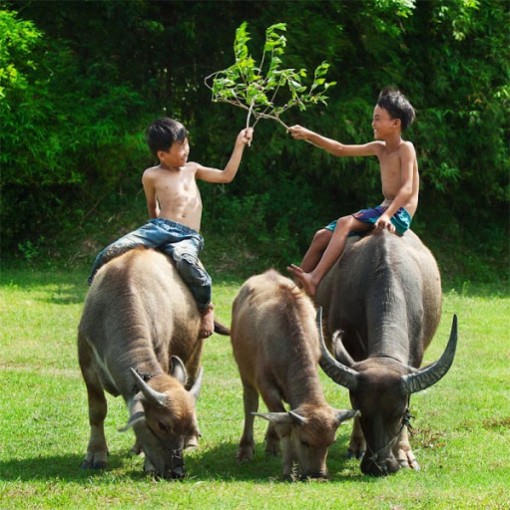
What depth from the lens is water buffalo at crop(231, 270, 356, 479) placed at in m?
7.86

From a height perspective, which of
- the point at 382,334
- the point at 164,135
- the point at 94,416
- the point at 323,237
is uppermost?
the point at 164,135

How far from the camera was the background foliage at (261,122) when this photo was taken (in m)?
20.6

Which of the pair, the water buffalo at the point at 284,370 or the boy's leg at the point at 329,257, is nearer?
the water buffalo at the point at 284,370

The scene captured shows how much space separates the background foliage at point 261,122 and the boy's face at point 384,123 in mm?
10424

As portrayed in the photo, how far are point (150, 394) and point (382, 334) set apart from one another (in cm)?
221

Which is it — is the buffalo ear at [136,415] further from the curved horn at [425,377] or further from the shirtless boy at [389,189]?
the shirtless boy at [389,189]

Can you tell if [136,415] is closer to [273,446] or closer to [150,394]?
[150,394]

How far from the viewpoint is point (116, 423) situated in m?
10.5

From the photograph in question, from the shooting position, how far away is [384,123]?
10023 millimetres

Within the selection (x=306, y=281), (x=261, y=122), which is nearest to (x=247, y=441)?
(x=306, y=281)

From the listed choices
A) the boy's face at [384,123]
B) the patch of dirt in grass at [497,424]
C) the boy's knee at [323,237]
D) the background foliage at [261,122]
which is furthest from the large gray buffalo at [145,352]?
the background foliage at [261,122]

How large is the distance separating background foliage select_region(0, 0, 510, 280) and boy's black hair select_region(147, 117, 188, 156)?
10607mm

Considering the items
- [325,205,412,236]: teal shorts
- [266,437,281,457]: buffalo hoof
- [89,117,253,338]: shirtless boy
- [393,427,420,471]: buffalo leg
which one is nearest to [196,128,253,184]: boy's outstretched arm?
[89,117,253,338]: shirtless boy

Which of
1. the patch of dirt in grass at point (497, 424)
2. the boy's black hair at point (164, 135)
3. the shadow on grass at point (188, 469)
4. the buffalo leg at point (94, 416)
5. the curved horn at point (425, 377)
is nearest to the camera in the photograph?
the curved horn at point (425, 377)
